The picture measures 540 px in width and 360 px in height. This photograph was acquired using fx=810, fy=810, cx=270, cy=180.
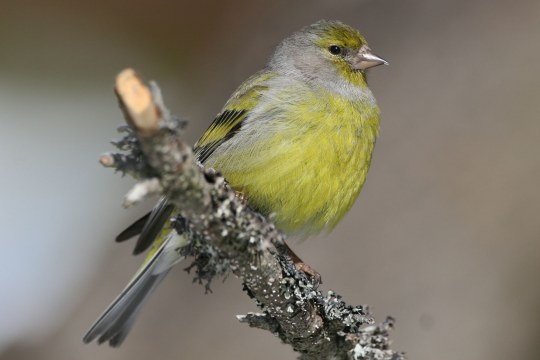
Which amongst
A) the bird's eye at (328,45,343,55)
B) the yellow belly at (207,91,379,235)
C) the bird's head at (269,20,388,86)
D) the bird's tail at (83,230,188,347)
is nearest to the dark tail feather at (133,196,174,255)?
the bird's tail at (83,230,188,347)

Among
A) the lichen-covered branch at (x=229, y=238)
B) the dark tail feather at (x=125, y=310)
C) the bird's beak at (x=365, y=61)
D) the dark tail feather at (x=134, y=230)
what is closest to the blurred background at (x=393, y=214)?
the dark tail feather at (x=125, y=310)

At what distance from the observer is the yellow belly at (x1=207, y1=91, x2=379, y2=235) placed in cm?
420

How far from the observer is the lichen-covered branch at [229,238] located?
7.96ft

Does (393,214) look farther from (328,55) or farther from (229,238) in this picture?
(229,238)

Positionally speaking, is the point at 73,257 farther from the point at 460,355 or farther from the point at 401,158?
the point at 460,355

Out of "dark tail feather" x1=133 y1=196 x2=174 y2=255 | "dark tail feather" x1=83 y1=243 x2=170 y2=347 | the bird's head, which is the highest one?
the bird's head

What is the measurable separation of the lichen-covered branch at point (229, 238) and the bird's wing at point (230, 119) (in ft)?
4.51

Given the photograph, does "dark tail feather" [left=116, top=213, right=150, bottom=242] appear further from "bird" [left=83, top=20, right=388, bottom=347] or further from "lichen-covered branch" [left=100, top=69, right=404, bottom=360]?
"lichen-covered branch" [left=100, top=69, right=404, bottom=360]

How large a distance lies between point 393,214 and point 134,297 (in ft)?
6.89

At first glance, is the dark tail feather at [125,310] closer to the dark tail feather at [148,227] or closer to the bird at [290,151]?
the bird at [290,151]

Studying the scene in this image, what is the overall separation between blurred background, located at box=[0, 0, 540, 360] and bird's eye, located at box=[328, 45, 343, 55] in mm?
1311

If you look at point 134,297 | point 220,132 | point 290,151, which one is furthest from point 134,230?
point 290,151

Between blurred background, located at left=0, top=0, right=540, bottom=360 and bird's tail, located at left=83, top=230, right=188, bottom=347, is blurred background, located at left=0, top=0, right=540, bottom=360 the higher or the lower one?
the higher one

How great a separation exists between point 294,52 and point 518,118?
6.39ft
